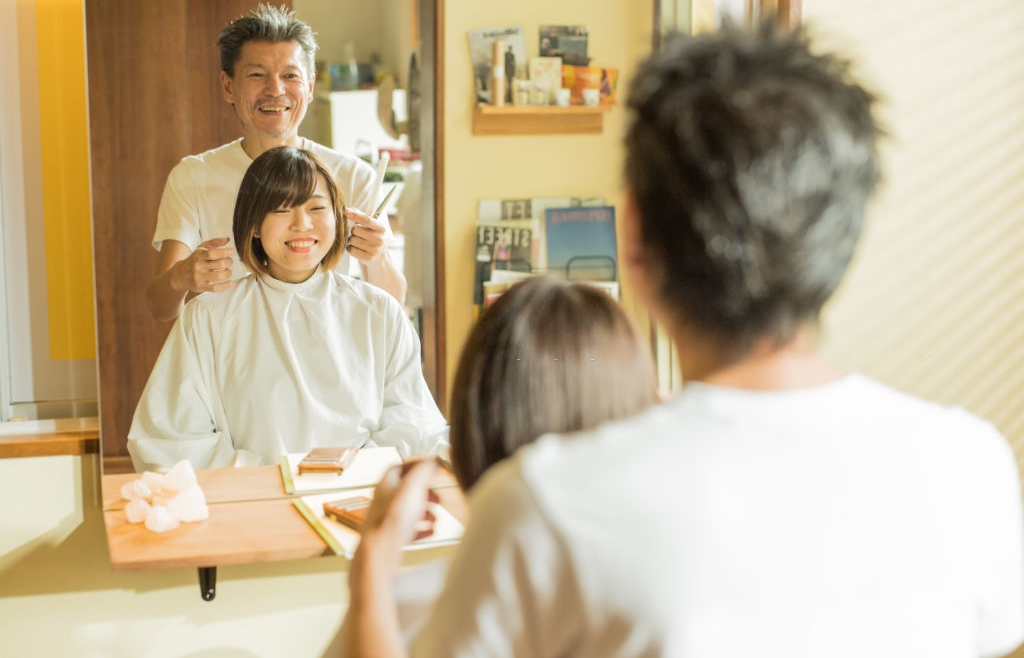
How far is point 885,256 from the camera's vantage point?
1.89 metres

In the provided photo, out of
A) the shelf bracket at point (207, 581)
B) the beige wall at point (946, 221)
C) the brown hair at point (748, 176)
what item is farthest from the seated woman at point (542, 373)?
the beige wall at point (946, 221)

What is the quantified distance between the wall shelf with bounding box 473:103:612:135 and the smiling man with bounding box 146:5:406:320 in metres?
0.29

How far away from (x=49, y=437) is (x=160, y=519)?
0.83 ft

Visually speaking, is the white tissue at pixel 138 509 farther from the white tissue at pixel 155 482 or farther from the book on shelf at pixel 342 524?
the book on shelf at pixel 342 524

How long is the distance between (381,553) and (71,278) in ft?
3.34

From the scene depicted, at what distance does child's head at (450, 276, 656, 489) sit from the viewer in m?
0.77

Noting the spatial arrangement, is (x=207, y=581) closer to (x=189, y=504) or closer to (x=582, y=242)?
(x=189, y=504)

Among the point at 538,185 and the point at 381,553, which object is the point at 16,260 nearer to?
the point at 538,185

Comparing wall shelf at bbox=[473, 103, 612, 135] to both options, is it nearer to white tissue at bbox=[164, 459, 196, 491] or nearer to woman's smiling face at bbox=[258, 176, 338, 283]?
woman's smiling face at bbox=[258, 176, 338, 283]

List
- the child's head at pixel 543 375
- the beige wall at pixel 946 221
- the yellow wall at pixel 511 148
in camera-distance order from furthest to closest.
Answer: the beige wall at pixel 946 221 < the yellow wall at pixel 511 148 < the child's head at pixel 543 375

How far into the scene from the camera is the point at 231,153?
4.74 feet

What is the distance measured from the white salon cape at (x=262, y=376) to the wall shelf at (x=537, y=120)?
0.34m

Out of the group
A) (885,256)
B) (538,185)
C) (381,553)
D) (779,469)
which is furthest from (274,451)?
(885,256)

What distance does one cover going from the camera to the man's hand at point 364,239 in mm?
1494
